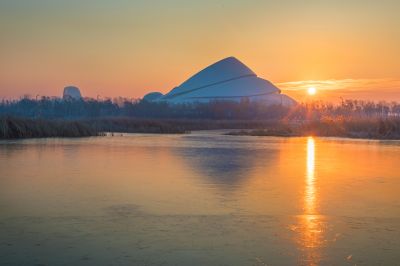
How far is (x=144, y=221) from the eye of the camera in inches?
228

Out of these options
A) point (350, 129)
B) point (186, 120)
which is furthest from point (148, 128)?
point (186, 120)

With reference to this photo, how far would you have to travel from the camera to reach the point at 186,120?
55.2 m

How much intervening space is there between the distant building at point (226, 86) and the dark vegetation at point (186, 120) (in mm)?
45952

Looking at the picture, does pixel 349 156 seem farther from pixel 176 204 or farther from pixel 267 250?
pixel 267 250

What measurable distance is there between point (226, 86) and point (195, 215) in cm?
12815

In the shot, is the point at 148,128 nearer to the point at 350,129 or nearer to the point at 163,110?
the point at 350,129

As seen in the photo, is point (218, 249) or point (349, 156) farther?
point (349, 156)

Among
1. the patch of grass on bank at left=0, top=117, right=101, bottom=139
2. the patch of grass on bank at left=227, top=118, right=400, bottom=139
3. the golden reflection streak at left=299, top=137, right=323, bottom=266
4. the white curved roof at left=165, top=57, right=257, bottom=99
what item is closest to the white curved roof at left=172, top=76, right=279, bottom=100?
the white curved roof at left=165, top=57, right=257, bottom=99

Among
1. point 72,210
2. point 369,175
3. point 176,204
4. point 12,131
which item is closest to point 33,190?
point 72,210

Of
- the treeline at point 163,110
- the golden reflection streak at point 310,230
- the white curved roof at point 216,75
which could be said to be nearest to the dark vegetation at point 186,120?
the treeline at point 163,110

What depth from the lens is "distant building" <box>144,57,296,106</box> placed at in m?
129

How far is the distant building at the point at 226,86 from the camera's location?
129125 millimetres

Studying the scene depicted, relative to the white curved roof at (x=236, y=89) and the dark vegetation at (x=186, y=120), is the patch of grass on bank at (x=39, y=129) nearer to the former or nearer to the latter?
the dark vegetation at (x=186, y=120)

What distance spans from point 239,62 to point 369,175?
133471mm
